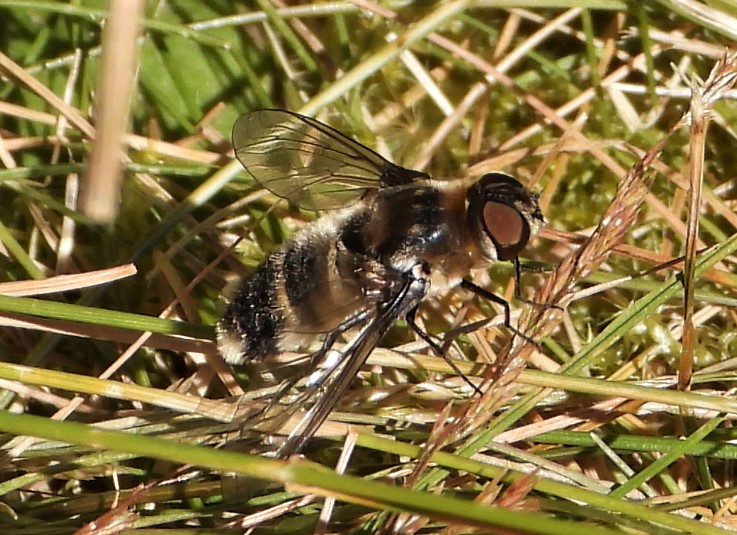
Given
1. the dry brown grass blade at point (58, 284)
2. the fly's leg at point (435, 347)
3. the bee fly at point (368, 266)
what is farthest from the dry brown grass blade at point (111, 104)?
the dry brown grass blade at point (58, 284)

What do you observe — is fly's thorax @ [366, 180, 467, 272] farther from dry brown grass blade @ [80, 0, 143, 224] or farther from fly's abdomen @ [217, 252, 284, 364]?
dry brown grass blade @ [80, 0, 143, 224]

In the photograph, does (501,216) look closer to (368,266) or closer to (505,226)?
(505,226)

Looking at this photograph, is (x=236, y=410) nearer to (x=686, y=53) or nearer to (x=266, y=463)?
(x=266, y=463)

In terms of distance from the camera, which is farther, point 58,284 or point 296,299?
point 58,284

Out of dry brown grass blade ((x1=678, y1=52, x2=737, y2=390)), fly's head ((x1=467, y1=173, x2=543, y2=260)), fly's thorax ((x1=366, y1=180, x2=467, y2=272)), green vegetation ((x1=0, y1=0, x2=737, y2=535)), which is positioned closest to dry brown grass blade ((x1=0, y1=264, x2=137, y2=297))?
green vegetation ((x1=0, y1=0, x2=737, y2=535))

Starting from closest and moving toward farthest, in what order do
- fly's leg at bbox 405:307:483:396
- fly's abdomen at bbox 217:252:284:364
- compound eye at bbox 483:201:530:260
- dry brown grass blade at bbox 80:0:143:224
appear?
dry brown grass blade at bbox 80:0:143:224, compound eye at bbox 483:201:530:260, fly's abdomen at bbox 217:252:284:364, fly's leg at bbox 405:307:483:396

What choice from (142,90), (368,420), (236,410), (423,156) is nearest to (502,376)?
(368,420)

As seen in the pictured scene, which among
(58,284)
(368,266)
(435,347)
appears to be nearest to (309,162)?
(368,266)
